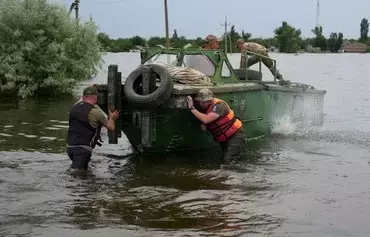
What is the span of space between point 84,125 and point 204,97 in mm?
2084

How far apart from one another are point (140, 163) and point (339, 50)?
11850 cm

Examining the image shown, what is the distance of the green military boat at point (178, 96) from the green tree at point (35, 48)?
39.1ft

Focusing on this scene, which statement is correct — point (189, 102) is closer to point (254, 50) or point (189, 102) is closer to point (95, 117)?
point (95, 117)

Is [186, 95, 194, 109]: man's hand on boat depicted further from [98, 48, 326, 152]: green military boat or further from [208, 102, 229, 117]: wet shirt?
[208, 102, 229, 117]: wet shirt

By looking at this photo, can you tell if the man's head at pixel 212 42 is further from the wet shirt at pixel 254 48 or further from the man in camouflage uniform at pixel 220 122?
the man in camouflage uniform at pixel 220 122

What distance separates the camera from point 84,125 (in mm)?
9062

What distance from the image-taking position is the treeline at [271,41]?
1693cm

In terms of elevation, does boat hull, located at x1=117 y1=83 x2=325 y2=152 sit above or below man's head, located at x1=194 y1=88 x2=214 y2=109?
below

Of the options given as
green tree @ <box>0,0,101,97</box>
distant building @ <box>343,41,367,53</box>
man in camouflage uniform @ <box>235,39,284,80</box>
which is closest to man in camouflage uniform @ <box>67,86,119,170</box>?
man in camouflage uniform @ <box>235,39,284,80</box>

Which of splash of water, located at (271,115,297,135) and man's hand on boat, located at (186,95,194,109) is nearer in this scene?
man's hand on boat, located at (186,95,194,109)

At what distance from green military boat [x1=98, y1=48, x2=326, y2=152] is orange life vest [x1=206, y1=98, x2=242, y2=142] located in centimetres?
45

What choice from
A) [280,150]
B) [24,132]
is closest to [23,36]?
[24,132]

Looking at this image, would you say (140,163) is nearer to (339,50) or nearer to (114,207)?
(114,207)

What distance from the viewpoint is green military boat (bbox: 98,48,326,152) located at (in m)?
9.70
